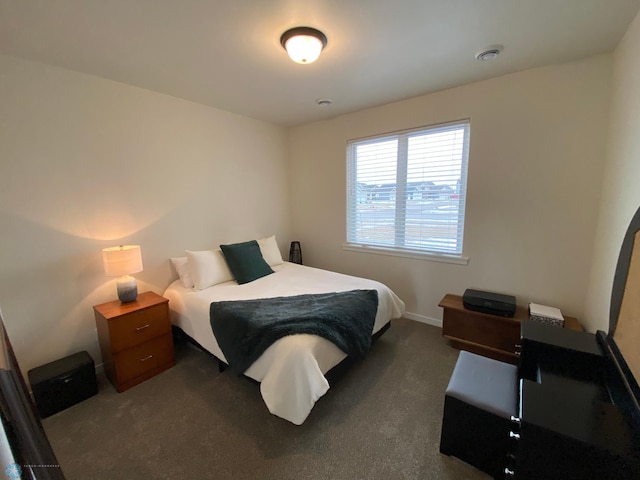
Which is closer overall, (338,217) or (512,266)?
(512,266)

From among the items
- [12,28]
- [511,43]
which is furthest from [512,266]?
[12,28]

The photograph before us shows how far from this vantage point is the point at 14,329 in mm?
1983

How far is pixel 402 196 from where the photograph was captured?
10.2ft

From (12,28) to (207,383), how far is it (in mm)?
2677

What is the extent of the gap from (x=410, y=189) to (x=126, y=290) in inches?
116

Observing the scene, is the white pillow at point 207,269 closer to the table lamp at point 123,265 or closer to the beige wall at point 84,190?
the beige wall at point 84,190

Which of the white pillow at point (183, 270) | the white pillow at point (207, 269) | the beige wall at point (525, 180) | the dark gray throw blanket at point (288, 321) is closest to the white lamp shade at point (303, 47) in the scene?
the beige wall at point (525, 180)

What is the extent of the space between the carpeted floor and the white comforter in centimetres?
27

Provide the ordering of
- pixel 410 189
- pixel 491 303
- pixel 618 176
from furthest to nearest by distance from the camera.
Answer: pixel 410 189 < pixel 491 303 < pixel 618 176

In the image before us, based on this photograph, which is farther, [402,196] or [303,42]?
[402,196]

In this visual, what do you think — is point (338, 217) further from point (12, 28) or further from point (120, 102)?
point (12, 28)

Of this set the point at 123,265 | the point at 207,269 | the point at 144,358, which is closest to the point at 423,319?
the point at 207,269

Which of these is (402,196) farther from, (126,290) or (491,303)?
(126,290)

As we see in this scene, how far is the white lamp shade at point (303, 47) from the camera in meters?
1.70
